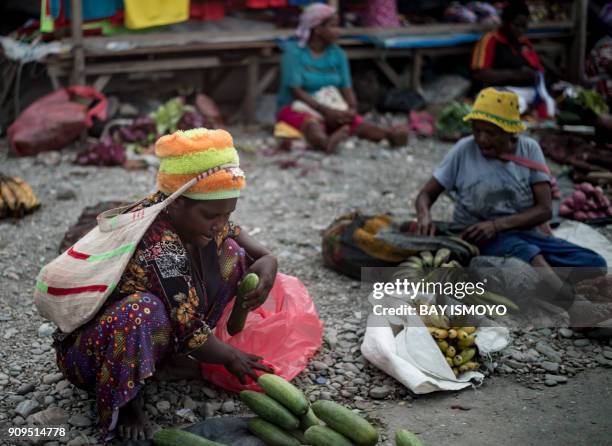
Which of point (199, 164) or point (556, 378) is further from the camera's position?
point (556, 378)

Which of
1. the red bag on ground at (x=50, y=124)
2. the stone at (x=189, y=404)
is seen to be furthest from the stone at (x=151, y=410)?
the red bag on ground at (x=50, y=124)

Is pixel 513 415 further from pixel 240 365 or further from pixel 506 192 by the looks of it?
pixel 506 192

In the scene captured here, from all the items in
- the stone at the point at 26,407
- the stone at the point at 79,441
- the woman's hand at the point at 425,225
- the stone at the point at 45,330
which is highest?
the woman's hand at the point at 425,225

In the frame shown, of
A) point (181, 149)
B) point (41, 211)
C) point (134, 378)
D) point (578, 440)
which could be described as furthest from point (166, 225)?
point (41, 211)

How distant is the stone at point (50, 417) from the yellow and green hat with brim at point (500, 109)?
107 inches

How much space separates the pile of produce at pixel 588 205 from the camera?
5.62m

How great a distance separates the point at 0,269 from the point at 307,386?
7.57 ft

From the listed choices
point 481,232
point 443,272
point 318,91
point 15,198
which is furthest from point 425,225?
point 318,91

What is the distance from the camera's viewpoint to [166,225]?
299cm

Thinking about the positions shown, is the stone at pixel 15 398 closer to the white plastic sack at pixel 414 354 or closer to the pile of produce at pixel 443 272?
the white plastic sack at pixel 414 354

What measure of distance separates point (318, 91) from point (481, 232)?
4310 mm

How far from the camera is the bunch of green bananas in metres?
5.59

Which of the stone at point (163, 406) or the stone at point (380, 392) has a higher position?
the stone at point (380, 392)

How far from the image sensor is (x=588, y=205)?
5641 mm
